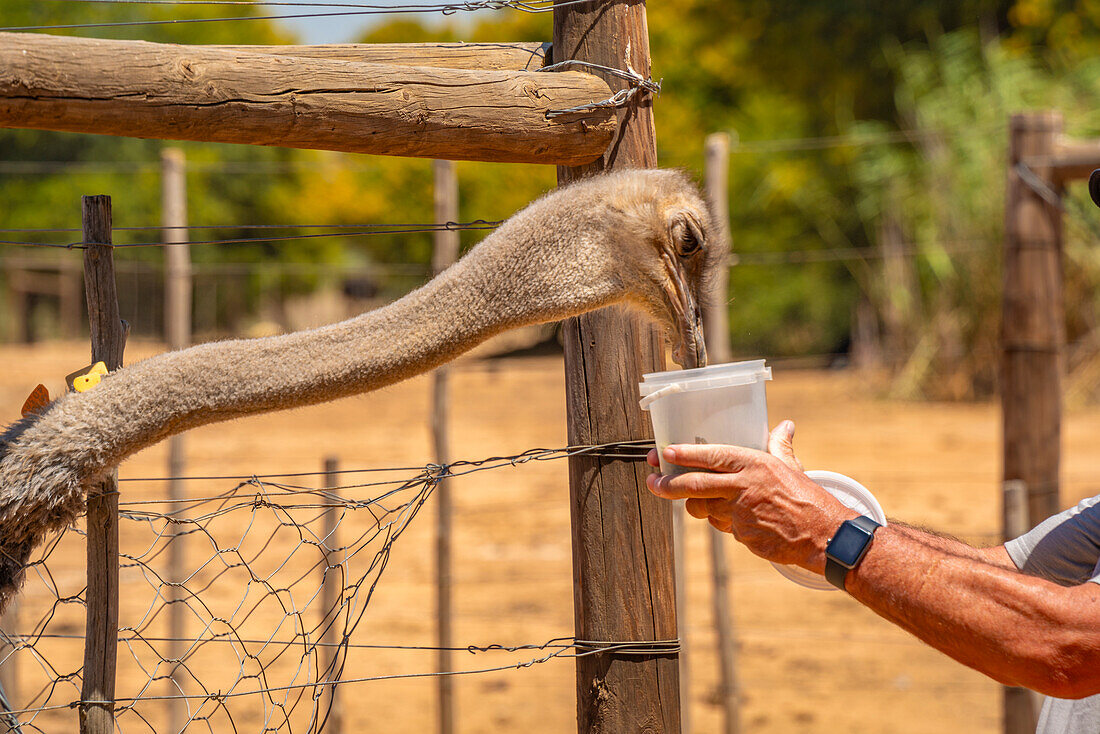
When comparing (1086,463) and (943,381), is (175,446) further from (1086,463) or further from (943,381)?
(943,381)

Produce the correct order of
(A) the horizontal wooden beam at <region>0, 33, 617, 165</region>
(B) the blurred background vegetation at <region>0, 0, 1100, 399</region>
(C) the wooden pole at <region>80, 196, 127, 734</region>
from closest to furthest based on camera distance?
(A) the horizontal wooden beam at <region>0, 33, 617, 165</region>, (C) the wooden pole at <region>80, 196, 127, 734</region>, (B) the blurred background vegetation at <region>0, 0, 1100, 399</region>

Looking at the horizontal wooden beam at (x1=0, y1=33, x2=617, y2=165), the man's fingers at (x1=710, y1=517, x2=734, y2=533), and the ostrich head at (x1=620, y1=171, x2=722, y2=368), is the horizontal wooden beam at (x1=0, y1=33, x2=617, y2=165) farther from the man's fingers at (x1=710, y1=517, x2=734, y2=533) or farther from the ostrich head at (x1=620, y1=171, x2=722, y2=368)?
the man's fingers at (x1=710, y1=517, x2=734, y2=533)

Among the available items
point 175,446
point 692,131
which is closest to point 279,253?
point 692,131

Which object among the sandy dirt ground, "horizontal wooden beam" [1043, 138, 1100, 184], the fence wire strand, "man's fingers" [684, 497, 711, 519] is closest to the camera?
"man's fingers" [684, 497, 711, 519]

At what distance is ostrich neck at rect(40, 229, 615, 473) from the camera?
206 centimetres

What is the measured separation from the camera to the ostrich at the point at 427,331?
6.76ft

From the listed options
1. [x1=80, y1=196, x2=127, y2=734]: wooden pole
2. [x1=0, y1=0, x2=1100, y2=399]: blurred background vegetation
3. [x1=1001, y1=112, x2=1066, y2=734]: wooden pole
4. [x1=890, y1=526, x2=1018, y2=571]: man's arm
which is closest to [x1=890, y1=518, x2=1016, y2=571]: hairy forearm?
[x1=890, y1=526, x2=1018, y2=571]: man's arm

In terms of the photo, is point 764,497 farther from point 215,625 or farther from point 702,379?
point 215,625

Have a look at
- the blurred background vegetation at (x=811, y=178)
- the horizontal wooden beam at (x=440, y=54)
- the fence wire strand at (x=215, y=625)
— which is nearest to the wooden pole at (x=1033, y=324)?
the fence wire strand at (x=215, y=625)

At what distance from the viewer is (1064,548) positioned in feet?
7.42

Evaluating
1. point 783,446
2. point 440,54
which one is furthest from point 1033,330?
point 440,54

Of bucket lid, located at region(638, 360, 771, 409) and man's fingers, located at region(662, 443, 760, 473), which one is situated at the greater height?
bucket lid, located at region(638, 360, 771, 409)

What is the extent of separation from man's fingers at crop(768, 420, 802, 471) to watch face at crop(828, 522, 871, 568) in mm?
196

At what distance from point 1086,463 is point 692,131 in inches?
506
